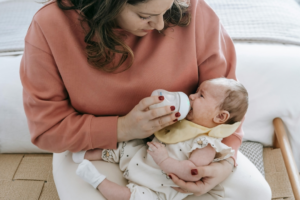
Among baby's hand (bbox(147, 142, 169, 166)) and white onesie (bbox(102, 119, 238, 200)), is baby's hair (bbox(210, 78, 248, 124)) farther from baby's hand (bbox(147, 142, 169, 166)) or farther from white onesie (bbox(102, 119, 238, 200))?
baby's hand (bbox(147, 142, 169, 166))

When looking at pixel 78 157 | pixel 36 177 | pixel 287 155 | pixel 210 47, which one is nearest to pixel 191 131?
pixel 210 47

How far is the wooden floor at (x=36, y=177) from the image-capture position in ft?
4.80

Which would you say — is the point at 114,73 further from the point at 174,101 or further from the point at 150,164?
the point at 150,164

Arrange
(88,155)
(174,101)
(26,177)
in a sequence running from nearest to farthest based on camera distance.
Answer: (174,101)
(88,155)
(26,177)

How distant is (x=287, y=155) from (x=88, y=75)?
3.45 feet

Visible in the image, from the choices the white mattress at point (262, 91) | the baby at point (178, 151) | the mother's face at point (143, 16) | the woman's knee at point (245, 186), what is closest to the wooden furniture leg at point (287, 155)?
the white mattress at point (262, 91)

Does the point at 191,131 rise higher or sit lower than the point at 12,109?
higher

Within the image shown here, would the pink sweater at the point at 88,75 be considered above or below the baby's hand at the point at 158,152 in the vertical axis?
above

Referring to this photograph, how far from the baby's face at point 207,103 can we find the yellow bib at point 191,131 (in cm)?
4

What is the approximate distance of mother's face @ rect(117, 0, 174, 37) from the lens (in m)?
0.77

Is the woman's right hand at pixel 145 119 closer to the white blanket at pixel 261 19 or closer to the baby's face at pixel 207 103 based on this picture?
the baby's face at pixel 207 103

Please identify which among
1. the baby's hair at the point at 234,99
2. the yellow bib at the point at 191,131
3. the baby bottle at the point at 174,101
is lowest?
the yellow bib at the point at 191,131

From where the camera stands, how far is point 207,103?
3.32ft

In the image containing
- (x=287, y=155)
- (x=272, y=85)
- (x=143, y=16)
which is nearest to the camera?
(x=143, y=16)
